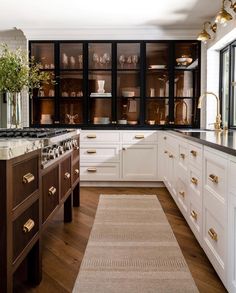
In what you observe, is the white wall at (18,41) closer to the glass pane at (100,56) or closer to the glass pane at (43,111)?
the glass pane at (43,111)

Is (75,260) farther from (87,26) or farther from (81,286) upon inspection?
(87,26)

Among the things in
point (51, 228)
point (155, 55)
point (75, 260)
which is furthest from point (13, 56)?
point (155, 55)

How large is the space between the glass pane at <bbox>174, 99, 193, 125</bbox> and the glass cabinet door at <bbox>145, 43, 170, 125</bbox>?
150mm

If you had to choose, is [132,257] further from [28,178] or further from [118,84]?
[118,84]

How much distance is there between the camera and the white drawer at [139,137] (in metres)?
5.75

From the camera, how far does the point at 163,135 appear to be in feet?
18.1

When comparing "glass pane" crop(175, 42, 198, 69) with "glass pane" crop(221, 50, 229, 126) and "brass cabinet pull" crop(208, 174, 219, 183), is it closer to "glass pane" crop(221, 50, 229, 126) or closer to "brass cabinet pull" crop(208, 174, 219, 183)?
"glass pane" crop(221, 50, 229, 126)

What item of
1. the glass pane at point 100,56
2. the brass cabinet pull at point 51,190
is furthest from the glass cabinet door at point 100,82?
the brass cabinet pull at point 51,190

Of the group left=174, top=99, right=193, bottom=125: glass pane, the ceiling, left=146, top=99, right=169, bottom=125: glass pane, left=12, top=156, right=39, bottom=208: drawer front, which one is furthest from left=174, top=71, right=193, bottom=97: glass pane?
left=12, top=156, right=39, bottom=208: drawer front

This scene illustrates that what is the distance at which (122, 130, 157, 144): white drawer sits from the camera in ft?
18.9

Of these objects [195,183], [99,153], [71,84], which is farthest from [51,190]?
[71,84]

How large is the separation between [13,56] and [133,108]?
9.15ft

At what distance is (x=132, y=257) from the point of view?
276 centimetres

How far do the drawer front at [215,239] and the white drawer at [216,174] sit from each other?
134 millimetres
